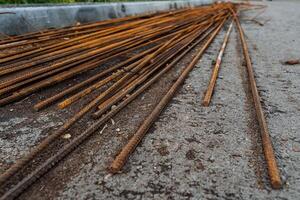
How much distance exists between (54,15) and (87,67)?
2.57 meters

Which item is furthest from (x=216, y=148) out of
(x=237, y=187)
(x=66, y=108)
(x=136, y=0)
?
(x=136, y=0)

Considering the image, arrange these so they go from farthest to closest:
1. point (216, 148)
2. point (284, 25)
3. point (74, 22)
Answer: point (284, 25), point (74, 22), point (216, 148)

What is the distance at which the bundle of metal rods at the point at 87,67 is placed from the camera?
2628mm

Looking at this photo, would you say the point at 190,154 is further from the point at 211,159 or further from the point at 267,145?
the point at 267,145

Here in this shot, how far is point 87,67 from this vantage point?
12.8 ft

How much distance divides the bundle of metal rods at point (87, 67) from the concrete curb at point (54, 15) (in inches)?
17.6

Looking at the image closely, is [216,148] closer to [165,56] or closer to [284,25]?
[165,56]

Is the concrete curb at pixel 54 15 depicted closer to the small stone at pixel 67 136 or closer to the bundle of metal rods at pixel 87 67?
the bundle of metal rods at pixel 87 67

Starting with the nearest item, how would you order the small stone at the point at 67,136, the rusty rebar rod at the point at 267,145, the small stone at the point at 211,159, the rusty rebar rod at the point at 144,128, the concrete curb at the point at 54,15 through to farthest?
the rusty rebar rod at the point at 267,145, the rusty rebar rod at the point at 144,128, the small stone at the point at 211,159, the small stone at the point at 67,136, the concrete curb at the point at 54,15

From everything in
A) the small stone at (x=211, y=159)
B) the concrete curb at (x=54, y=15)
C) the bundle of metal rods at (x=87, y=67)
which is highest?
the concrete curb at (x=54, y=15)

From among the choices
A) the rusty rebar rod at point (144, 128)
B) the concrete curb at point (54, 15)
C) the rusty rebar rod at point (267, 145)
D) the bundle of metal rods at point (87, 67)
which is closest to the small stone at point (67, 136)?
the bundle of metal rods at point (87, 67)

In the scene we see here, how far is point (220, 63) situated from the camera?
15.2 ft

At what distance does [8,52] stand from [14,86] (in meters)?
1.29

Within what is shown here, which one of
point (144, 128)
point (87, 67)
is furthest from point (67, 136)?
point (87, 67)
